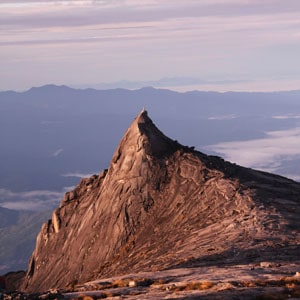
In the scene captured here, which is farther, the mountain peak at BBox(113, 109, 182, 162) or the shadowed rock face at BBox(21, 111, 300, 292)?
the mountain peak at BBox(113, 109, 182, 162)

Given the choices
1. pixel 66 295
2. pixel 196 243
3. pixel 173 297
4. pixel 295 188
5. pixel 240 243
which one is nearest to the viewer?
pixel 173 297

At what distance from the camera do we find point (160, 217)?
194 ft

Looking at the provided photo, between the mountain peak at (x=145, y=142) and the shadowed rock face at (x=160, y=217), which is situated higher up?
the mountain peak at (x=145, y=142)

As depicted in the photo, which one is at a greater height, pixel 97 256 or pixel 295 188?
pixel 295 188

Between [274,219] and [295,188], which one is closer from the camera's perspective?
[274,219]

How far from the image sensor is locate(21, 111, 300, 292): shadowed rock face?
146 feet

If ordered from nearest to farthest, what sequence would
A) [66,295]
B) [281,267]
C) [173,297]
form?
[173,297] → [66,295] → [281,267]

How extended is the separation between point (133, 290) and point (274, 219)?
2103 centimetres

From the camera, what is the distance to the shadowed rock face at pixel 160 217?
146ft

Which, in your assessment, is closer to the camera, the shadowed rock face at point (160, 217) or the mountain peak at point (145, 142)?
the shadowed rock face at point (160, 217)

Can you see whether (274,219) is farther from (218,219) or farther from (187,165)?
(187,165)

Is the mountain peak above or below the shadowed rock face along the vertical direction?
above

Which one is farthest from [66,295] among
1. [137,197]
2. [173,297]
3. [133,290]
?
[137,197]

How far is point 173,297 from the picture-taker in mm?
26859
